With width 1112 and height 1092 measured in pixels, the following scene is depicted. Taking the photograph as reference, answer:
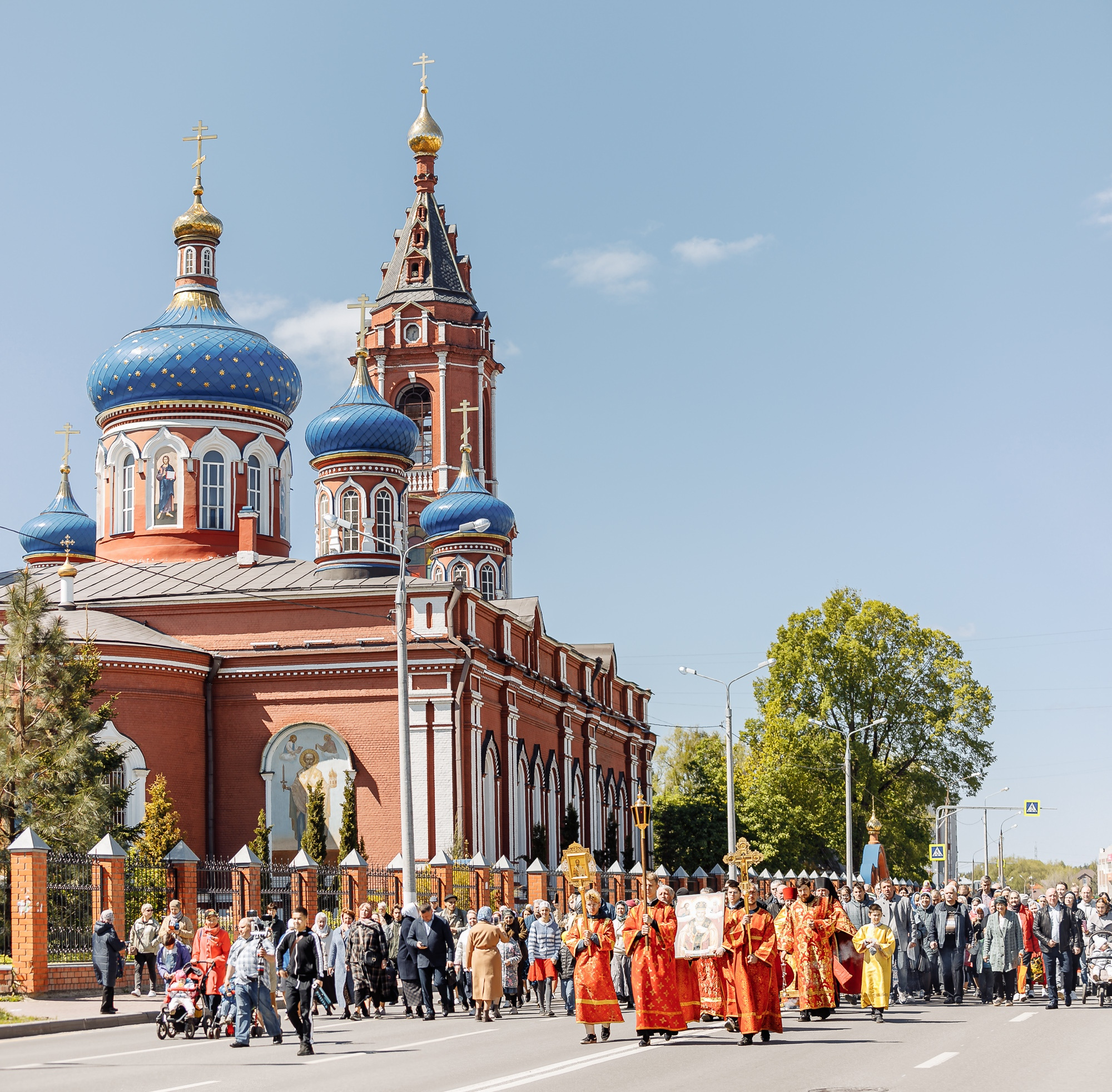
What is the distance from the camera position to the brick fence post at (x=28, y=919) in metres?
21.5

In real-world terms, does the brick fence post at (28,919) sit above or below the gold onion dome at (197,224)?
below

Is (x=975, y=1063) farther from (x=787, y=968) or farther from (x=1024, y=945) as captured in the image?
(x=1024, y=945)

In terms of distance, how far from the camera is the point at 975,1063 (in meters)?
12.9

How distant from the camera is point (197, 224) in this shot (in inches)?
1770

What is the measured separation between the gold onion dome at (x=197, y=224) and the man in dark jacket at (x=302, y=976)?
103ft

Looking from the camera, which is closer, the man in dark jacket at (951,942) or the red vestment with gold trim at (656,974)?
the red vestment with gold trim at (656,974)

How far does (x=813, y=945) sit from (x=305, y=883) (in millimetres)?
11835

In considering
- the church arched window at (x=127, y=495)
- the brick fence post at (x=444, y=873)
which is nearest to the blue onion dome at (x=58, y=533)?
the church arched window at (x=127, y=495)

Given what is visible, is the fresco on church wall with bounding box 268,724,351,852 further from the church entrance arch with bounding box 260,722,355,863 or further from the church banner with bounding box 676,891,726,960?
the church banner with bounding box 676,891,726,960

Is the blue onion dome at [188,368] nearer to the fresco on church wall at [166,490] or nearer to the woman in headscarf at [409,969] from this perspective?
the fresco on church wall at [166,490]

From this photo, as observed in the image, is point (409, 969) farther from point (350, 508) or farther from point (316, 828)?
point (350, 508)

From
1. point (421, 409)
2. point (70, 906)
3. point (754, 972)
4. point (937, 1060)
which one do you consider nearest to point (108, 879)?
point (70, 906)

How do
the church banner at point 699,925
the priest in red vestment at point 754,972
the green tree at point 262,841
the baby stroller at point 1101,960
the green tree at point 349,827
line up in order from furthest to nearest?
the green tree at point 262,841
the green tree at point 349,827
the baby stroller at point 1101,960
the church banner at point 699,925
the priest in red vestment at point 754,972

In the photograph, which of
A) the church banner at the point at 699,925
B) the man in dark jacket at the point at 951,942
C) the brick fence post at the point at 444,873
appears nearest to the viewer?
the church banner at the point at 699,925
